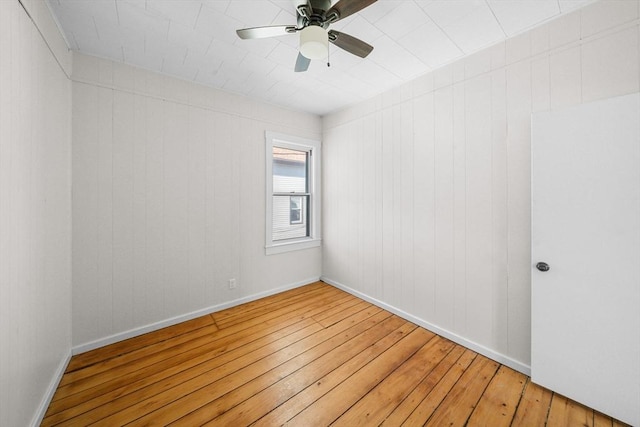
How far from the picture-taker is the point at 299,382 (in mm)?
1810

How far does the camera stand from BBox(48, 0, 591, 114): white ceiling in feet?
5.34

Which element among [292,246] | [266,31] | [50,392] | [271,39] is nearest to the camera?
[266,31]

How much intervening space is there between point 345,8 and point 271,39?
849mm

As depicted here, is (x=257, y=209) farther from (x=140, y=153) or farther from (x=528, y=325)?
(x=528, y=325)

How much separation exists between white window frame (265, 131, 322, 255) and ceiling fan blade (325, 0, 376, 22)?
78.0 inches

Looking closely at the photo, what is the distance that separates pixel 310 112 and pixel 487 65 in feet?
7.52

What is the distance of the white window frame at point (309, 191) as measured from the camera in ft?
10.8

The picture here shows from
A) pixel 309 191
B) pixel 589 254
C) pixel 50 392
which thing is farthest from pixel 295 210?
pixel 589 254

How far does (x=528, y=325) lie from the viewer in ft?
6.22

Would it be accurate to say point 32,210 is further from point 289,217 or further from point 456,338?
point 456,338

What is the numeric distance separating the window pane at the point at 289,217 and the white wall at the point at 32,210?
7.29 ft

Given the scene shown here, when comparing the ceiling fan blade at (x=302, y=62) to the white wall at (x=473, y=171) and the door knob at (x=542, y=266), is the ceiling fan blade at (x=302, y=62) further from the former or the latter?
the door knob at (x=542, y=266)

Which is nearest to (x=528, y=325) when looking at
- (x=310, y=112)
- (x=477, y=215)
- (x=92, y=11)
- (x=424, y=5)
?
(x=477, y=215)

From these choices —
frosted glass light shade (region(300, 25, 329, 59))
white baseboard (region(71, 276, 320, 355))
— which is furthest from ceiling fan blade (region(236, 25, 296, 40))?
white baseboard (region(71, 276, 320, 355))
